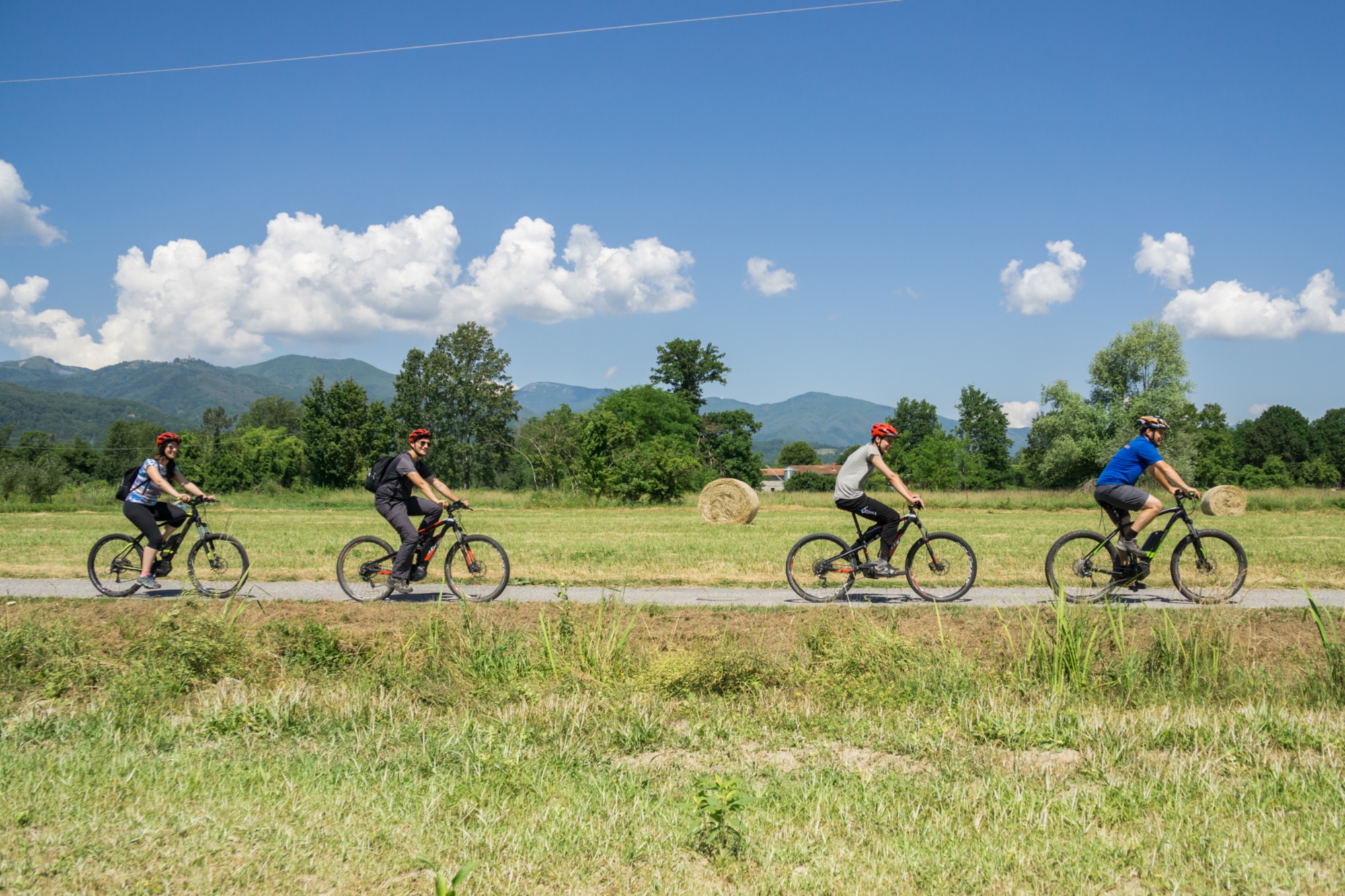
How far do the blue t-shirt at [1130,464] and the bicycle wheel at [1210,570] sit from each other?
0.96 m

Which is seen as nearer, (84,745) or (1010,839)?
(1010,839)

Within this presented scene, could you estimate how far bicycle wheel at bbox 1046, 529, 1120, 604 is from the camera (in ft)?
32.4

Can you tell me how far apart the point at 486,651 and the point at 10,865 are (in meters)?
3.31

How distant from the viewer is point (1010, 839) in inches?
144

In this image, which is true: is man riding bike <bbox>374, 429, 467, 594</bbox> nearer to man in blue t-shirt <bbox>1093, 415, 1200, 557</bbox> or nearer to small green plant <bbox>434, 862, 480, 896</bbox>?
small green plant <bbox>434, 862, 480, 896</bbox>

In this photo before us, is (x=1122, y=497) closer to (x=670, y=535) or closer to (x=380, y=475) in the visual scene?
(x=380, y=475)

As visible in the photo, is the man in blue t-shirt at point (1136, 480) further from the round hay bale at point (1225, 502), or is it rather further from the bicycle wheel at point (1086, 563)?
the round hay bale at point (1225, 502)

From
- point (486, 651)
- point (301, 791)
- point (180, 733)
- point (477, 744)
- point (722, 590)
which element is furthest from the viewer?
point (722, 590)

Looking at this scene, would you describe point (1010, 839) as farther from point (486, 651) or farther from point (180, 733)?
point (180, 733)

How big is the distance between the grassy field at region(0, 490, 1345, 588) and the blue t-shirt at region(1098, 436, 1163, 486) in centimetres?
198

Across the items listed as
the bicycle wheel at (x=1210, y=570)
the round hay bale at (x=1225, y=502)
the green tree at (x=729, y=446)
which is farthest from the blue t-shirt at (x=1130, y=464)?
the green tree at (x=729, y=446)

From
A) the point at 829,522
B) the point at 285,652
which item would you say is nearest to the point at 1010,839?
the point at 285,652

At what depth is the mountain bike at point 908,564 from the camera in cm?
990

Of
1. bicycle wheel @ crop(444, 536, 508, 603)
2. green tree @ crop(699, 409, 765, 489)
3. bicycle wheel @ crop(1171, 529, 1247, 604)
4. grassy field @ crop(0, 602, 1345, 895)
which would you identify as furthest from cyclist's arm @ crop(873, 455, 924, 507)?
green tree @ crop(699, 409, 765, 489)
